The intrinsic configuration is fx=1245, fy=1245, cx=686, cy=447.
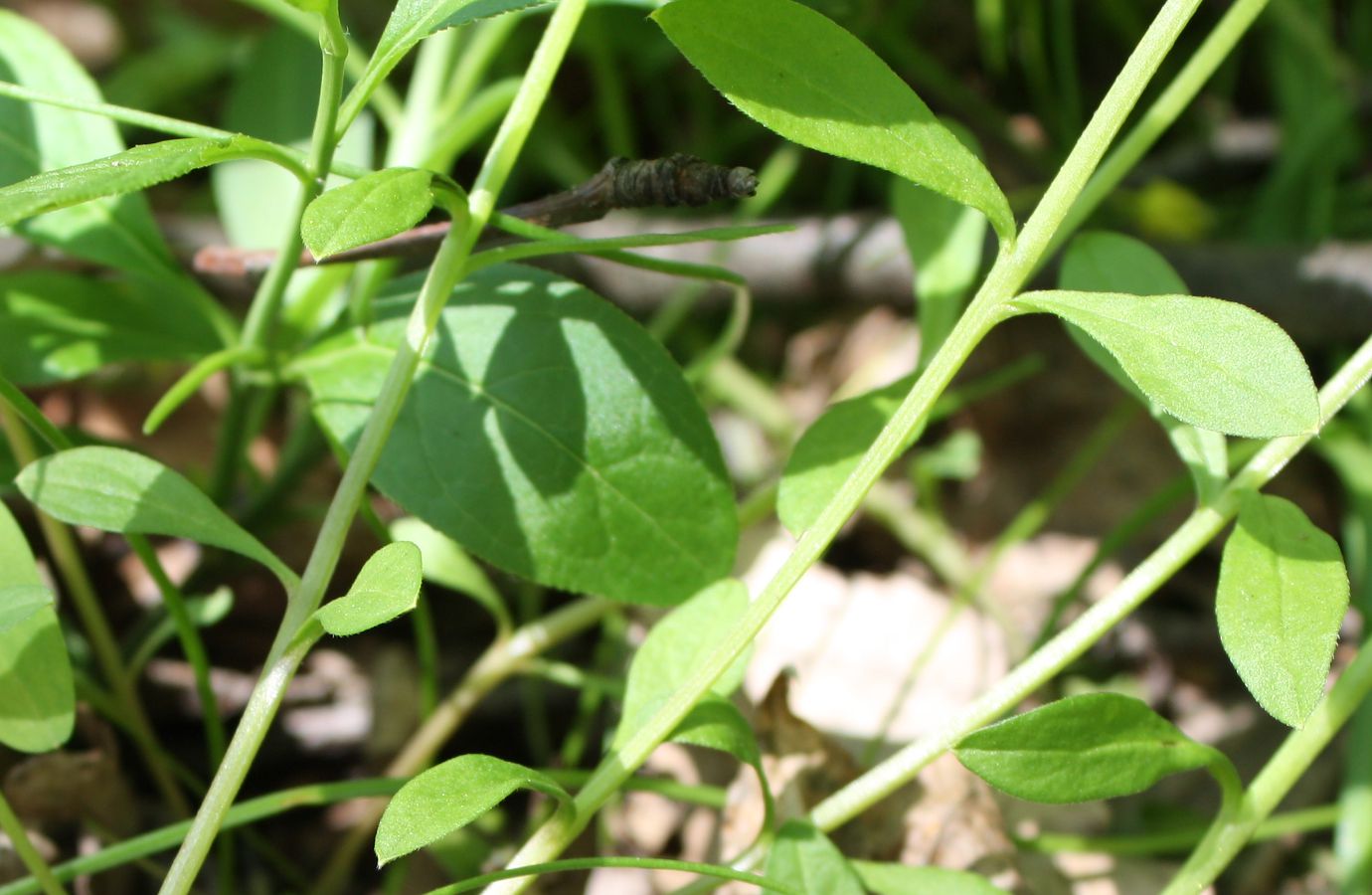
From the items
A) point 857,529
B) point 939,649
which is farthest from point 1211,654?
point 857,529

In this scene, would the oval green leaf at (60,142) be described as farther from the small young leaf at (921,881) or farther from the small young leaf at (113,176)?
the small young leaf at (921,881)

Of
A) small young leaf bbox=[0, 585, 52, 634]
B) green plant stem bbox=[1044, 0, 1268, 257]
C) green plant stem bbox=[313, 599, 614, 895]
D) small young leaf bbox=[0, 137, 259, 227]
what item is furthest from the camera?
green plant stem bbox=[313, 599, 614, 895]

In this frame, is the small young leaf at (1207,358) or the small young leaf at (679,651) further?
the small young leaf at (679,651)

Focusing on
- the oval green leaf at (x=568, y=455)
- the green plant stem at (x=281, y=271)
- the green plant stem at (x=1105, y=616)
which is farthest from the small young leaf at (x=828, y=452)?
the green plant stem at (x=281, y=271)

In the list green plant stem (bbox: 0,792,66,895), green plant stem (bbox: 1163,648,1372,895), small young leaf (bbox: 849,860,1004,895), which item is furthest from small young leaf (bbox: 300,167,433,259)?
green plant stem (bbox: 1163,648,1372,895)

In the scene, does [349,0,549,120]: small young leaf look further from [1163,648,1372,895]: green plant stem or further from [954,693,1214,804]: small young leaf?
[1163,648,1372,895]: green plant stem

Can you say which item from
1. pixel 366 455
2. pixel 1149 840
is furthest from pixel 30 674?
pixel 1149 840
